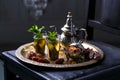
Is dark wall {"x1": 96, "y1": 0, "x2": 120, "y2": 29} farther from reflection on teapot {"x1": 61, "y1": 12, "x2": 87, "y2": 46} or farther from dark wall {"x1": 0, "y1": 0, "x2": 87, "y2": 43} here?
dark wall {"x1": 0, "y1": 0, "x2": 87, "y2": 43}

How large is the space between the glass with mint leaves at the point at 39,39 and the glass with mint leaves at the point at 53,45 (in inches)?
2.3

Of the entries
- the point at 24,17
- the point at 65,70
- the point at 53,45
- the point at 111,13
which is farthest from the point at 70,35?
the point at 24,17

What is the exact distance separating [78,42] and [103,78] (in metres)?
0.23

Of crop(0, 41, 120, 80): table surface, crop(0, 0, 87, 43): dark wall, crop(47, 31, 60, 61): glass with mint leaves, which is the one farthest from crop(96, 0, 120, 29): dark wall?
crop(0, 0, 87, 43): dark wall

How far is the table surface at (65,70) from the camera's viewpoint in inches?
39.1

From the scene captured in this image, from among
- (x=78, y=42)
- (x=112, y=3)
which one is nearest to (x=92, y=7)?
(x=112, y=3)

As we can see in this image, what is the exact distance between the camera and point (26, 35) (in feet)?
8.71

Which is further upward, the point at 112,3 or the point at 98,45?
the point at 112,3

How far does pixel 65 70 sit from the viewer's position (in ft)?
3.42

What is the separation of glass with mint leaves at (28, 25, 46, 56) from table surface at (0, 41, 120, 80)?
0.11 meters

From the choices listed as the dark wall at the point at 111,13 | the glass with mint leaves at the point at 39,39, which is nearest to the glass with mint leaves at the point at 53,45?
the glass with mint leaves at the point at 39,39

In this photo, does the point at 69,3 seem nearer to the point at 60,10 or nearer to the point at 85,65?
the point at 60,10

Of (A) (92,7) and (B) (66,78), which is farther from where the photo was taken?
(A) (92,7)

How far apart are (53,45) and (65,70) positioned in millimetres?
147
